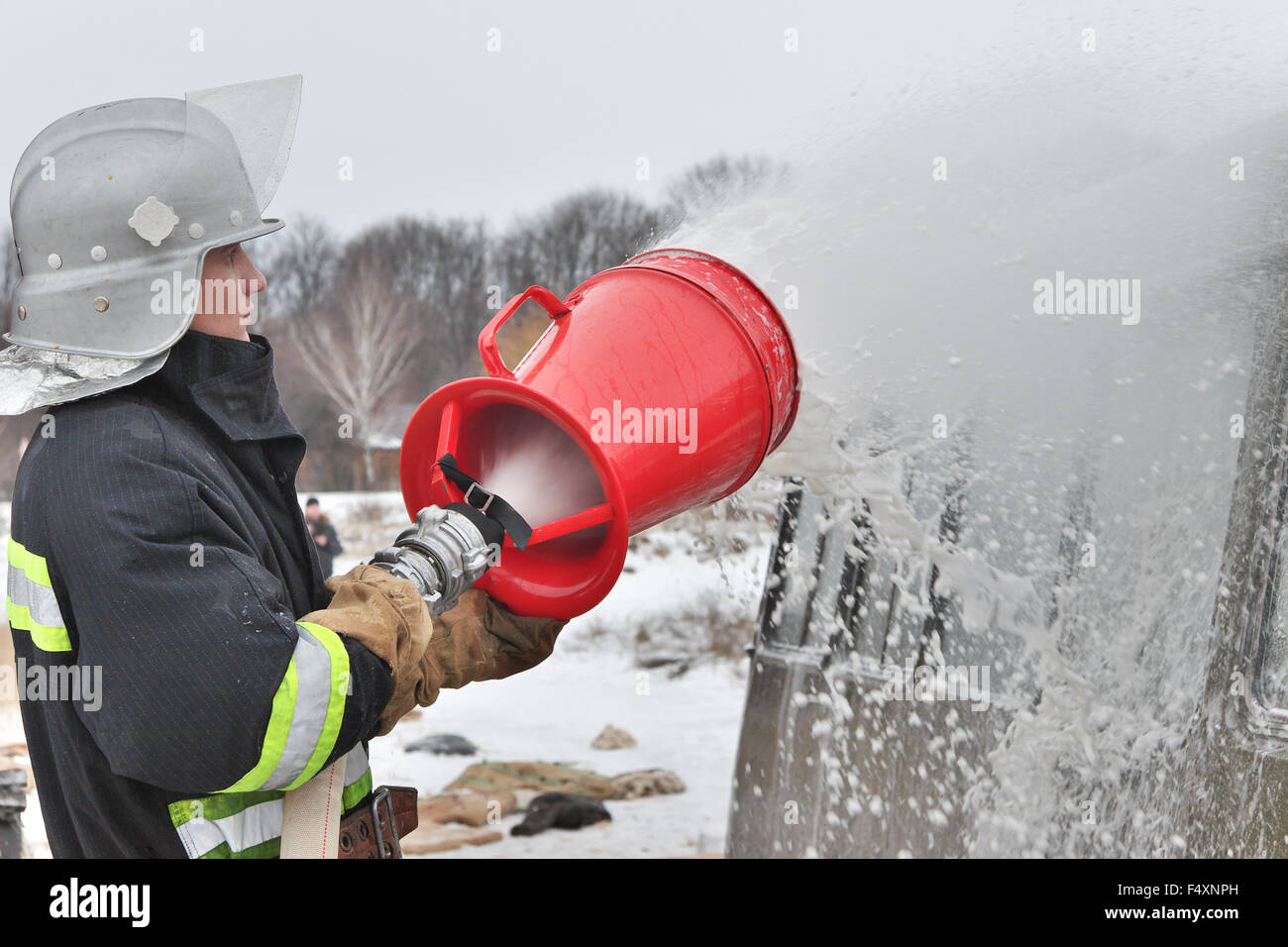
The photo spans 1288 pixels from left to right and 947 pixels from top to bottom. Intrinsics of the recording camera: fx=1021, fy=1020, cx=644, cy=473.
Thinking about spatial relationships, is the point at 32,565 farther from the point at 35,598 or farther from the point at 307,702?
the point at 307,702

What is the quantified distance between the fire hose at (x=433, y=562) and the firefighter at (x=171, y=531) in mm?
53

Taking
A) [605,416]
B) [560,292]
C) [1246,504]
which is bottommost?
[1246,504]

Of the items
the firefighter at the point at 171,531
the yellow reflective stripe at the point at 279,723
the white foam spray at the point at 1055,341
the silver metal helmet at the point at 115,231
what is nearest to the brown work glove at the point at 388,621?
the firefighter at the point at 171,531

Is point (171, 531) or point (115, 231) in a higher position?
point (115, 231)

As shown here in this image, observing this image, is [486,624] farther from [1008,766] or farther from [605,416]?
[1008,766]

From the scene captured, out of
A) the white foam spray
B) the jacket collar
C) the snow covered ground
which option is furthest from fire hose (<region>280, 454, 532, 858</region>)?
the snow covered ground

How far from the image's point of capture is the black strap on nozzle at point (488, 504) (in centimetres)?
183

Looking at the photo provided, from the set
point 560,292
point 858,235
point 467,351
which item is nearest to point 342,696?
point 858,235

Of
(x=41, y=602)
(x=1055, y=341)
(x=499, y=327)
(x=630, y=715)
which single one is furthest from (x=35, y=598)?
(x=630, y=715)

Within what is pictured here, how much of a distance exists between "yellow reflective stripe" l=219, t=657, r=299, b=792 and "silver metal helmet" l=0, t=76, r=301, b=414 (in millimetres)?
551

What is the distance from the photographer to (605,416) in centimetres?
195

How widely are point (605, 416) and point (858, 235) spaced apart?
1262mm

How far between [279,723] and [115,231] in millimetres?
850

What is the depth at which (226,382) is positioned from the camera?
1.67m
